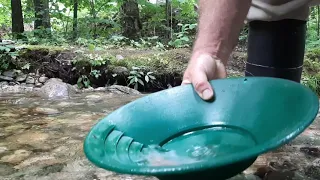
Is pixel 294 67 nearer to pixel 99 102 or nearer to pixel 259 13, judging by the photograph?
pixel 259 13

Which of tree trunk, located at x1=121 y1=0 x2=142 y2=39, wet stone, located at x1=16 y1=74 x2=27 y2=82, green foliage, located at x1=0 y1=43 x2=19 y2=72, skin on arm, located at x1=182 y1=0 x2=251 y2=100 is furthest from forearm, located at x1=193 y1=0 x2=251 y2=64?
tree trunk, located at x1=121 y1=0 x2=142 y2=39

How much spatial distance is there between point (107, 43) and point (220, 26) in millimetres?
3967

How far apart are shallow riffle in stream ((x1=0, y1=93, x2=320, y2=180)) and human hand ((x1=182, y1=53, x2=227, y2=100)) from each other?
361mm

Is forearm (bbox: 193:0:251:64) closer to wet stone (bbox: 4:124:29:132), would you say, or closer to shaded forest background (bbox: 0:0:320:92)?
wet stone (bbox: 4:124:29:132)

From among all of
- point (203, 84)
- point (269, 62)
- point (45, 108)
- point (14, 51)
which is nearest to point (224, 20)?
point (203, 84)

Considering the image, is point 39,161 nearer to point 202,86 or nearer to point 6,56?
point 202,86

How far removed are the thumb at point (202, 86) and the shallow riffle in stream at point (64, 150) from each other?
40 cm

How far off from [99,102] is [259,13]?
1746mm

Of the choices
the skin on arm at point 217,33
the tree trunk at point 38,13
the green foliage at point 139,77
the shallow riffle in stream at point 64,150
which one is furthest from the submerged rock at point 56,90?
the tree trunk at point 38,13

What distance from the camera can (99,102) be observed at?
9.27 ft

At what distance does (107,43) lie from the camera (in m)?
4.92

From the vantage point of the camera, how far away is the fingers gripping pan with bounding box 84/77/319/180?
0.66m

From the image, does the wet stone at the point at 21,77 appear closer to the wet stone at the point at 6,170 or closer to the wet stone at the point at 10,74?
the wet stone at the point at 10,74

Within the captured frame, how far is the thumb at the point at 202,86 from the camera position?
2.91 ft
